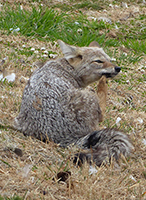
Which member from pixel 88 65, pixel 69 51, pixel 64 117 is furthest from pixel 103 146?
pixel 69 51

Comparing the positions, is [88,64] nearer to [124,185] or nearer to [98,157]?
[98,157]

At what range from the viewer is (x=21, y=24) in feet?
22.0

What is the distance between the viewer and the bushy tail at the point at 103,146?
119 inches

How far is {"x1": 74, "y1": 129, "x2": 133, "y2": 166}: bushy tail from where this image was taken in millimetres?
3020

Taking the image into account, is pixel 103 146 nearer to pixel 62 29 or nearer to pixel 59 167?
pixel 59 167

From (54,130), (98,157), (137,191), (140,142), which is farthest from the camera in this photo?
(140,142)

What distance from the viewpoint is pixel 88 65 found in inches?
160

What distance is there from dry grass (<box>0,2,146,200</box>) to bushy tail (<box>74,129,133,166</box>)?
4.6 inches

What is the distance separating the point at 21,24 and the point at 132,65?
2.67m

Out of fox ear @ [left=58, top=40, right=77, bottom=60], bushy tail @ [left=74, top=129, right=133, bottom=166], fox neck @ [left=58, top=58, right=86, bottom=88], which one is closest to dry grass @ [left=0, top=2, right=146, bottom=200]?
bushy tail @ [left=74, top=129, right=133, bottom=166]

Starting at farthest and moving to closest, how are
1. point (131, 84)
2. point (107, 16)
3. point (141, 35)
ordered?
1. point (107, 16)
2. point (141, 35)
3. point (131, 84)

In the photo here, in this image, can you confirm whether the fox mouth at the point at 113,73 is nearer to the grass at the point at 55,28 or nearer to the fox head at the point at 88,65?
the fox head at the point at 88,65

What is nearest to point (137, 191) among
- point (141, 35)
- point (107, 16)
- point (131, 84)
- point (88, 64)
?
point (88, 64)

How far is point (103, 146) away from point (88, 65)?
1.33m
